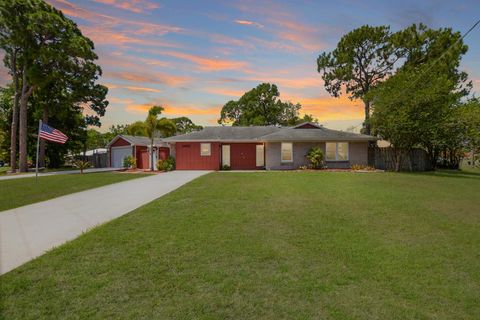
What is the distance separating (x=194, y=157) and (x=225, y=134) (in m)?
3.69

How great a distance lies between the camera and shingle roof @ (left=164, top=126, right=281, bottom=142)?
25.8m

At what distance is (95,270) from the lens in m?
4.37

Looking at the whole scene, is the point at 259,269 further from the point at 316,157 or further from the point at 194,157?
the point at 194,157

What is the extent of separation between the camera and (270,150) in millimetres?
25359

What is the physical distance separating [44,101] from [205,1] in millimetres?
27233

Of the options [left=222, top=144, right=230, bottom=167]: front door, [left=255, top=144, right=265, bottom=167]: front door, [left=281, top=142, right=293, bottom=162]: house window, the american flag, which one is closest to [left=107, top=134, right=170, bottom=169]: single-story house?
[left=222, top=144, right=230, bottom=167]: front door

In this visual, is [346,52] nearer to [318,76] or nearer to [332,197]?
[318,76]

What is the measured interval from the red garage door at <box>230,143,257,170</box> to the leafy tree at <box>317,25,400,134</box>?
14.2 meters

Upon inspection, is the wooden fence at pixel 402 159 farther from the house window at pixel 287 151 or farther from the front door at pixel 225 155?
the front door at pixel 225 155

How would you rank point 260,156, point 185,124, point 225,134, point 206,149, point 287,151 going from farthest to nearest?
1. point 185,124
2. point 225,134
3. point 260,156
4. point 206,149
5. point 287,151

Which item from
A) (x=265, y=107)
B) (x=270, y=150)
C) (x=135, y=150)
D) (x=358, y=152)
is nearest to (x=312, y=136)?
(x=270, y=150)

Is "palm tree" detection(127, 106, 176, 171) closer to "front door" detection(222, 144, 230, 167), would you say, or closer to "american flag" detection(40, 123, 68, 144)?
"front door" detection(222, 144, 230, 167)

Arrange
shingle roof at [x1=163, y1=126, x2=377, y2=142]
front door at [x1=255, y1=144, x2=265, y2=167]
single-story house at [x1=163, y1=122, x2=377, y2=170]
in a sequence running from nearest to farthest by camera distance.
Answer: shingle roof at [x1=163, y1=126, x2=377, y2=142], single-story house at [x1=163, y1=122, x2=377, y2=170], front door at [x1=255, y1=144, x2=265, y2=167]

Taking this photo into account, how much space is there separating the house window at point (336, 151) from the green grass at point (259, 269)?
17652 mm
